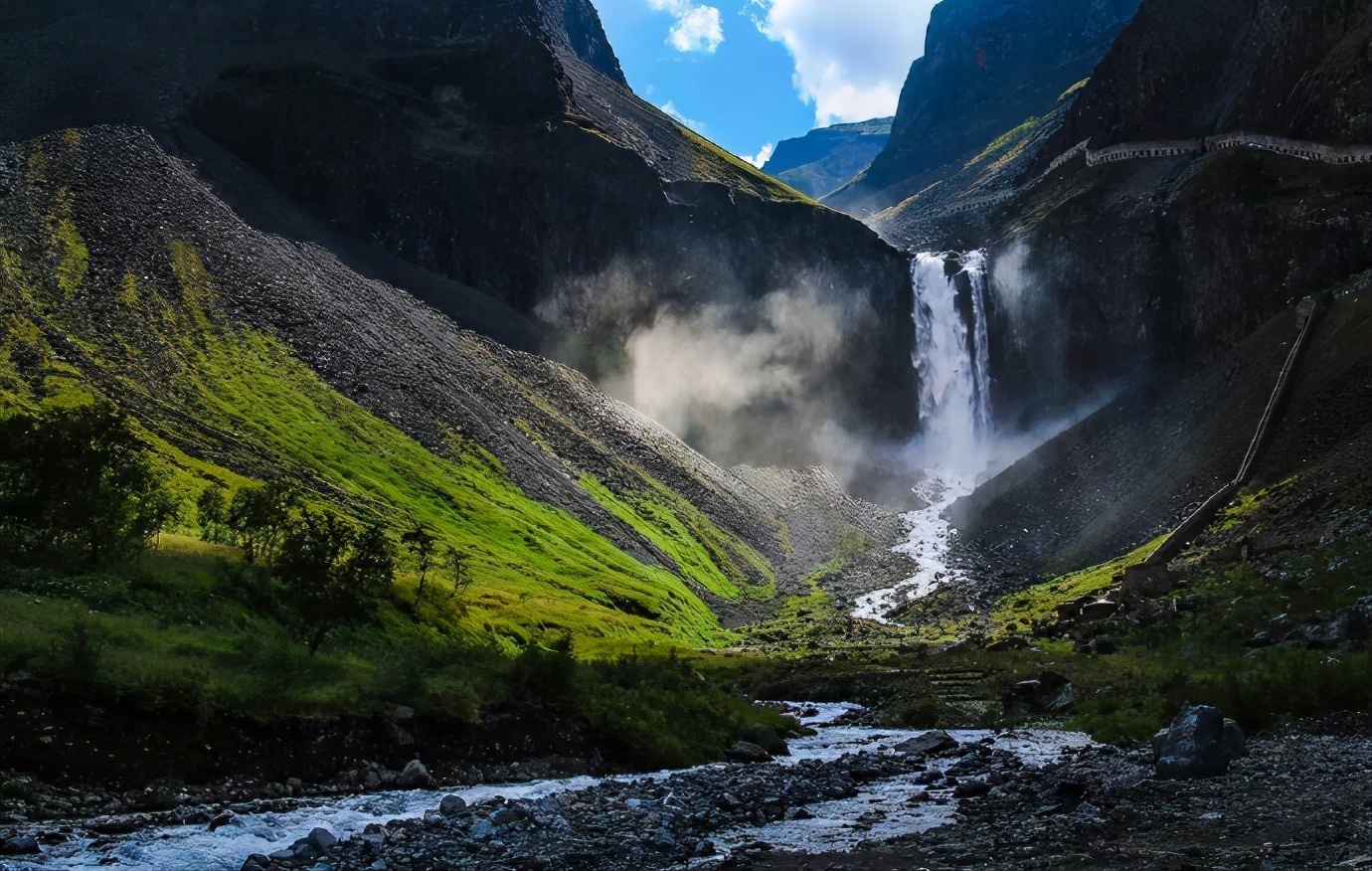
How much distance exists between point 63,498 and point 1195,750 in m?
36.0

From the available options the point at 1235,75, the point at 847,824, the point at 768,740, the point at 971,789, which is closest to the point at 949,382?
the point at 1235,75

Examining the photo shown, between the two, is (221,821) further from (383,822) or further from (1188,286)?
(1188,286)

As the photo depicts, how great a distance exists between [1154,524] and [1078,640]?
35579 millimetres

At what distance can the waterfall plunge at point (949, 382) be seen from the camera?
497 feet

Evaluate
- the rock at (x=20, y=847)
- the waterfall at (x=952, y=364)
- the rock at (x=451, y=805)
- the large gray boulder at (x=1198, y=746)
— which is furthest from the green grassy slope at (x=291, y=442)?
the waterfall at (x=952, y=364)

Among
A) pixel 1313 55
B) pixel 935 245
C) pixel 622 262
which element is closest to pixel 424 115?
pixel 622 262

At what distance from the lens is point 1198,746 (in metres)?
24.0

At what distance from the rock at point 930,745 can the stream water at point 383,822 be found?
2433mm

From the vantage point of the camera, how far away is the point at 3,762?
21.6 m

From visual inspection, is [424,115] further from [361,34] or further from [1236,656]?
[1236,656]

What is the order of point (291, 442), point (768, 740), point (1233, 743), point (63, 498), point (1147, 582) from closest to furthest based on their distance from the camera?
point (1233, 743), point (63, 498), point (768, 740), point (1147, 582), point (291, 442)

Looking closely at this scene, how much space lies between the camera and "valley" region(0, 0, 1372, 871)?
78.5ft

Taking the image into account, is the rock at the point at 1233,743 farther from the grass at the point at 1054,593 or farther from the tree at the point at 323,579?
the grass at the point at 1054,593

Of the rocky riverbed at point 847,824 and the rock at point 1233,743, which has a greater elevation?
the rock at point 1233,743
